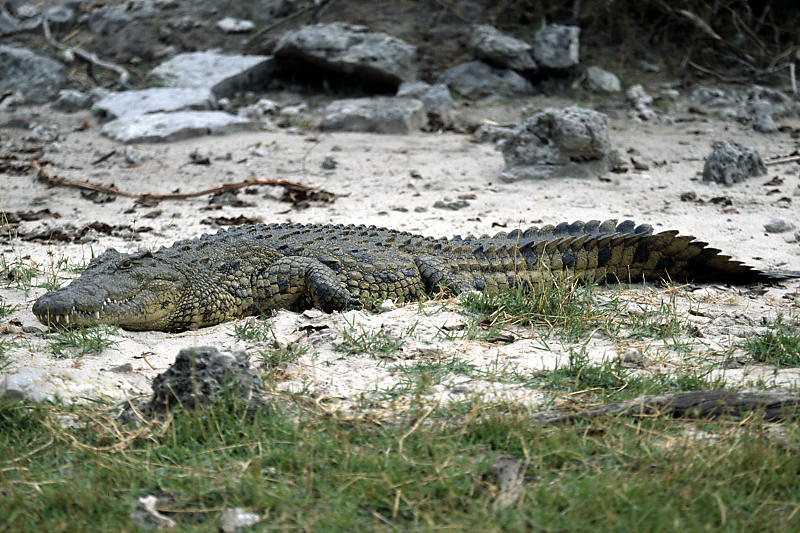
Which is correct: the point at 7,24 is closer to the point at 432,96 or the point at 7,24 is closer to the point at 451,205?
the point at 432,96

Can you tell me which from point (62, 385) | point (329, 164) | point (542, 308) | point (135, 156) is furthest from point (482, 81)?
point (62, 385)

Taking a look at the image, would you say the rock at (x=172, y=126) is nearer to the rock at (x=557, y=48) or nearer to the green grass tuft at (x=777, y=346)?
the rock at (x=557, y=48)

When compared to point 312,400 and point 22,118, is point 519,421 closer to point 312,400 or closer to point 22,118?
point 312,400

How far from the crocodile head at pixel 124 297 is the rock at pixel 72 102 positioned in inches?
305

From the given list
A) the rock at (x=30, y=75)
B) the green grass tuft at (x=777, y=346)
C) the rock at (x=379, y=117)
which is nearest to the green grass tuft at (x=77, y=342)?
the green grass tuft at (x=777, y=346)

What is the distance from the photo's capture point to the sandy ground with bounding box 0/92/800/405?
140 inches

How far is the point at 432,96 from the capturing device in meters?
10.8

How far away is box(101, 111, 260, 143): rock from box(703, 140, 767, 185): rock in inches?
233

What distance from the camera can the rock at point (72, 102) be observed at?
1128 cm

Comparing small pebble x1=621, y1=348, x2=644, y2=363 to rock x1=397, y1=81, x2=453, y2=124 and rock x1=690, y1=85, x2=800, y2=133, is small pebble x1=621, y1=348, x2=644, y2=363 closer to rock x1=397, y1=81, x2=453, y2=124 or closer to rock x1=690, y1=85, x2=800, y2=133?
rock x1=690, y1=85, x2=800, y2=133

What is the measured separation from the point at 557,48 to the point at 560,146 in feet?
12.3

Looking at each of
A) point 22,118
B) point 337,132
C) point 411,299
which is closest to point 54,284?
point 411,299

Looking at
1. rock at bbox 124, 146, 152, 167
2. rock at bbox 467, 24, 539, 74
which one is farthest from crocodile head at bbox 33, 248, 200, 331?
rock at bbox 467, 24, 539, 74

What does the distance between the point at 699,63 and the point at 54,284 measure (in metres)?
10.3
